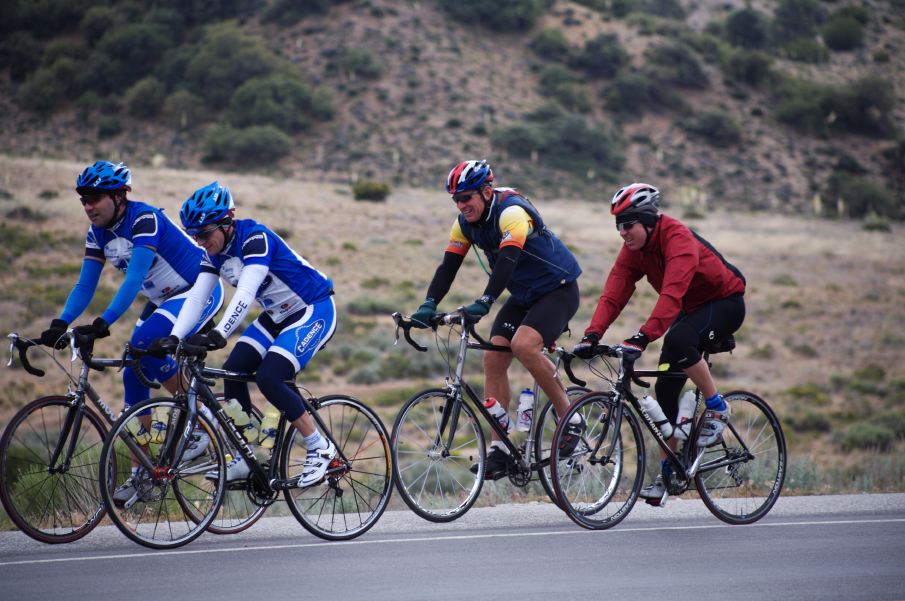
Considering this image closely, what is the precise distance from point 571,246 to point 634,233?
37.8m

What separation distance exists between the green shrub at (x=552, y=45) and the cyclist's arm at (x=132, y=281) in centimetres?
8752

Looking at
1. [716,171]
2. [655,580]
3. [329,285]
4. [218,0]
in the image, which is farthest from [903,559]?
[218,0]

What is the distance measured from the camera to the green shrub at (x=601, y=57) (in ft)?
296

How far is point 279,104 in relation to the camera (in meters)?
77.3

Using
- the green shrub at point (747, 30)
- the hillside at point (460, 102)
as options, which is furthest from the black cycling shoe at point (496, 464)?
the green shrub at point (747, 30)

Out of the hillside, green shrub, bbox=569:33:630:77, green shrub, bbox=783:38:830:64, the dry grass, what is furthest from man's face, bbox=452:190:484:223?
green shrub, bbox=783:38:830:64

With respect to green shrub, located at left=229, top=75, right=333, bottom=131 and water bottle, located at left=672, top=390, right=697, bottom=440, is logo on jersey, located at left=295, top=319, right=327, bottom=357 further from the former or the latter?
green shrub, located at left=229, top=75, right=333, bottom=131

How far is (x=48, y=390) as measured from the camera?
2392 cm

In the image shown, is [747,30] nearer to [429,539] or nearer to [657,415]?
[657,415]

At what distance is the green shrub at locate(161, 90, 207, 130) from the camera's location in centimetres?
7812

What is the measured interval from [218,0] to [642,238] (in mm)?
91234

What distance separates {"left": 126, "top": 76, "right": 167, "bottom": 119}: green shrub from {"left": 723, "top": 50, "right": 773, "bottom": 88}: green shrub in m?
48.9

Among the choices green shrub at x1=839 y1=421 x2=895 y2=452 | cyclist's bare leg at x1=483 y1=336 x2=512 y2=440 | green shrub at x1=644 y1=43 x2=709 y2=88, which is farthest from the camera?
green shrub at x1=644 y1=43 x2=709 y2=88

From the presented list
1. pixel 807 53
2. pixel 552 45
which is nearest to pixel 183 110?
pixel 552 45
